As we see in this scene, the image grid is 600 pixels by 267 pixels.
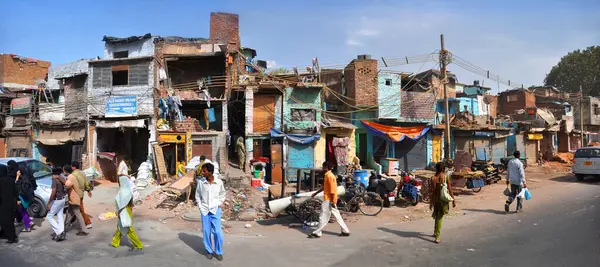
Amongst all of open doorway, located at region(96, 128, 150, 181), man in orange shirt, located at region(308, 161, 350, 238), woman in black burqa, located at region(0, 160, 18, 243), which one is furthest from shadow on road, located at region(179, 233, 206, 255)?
open doorway, located at region(96, 128, 150, 181)

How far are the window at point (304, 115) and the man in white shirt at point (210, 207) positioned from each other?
13857 mm

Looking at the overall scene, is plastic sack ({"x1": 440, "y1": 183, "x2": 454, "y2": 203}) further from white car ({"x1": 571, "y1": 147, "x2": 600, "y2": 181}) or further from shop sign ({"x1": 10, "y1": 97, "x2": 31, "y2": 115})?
shop sign ({"x1": 10, "y1": 97, "x2": 31, "y2": 115})

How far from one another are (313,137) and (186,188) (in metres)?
8.49

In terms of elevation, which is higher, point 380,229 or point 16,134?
point 16,134

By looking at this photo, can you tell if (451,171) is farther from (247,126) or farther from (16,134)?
(16,134)

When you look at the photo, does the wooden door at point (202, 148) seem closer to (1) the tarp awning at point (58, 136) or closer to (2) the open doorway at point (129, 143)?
(2) the open doorway at point (129, 143)

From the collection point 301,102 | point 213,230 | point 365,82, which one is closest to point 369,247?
point 213,230

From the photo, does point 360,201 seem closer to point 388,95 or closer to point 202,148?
point 202,148

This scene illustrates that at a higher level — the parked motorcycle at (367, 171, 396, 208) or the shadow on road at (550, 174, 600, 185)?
the parked motorcycle at (367, 171, 396, 208)

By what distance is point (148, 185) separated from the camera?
15.8 m

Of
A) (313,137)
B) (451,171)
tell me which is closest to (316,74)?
(313,137)

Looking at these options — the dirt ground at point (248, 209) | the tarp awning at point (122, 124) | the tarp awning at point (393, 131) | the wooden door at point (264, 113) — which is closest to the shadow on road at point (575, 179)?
the dirt ground at point (248, 209)

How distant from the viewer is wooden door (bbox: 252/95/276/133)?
19688mm

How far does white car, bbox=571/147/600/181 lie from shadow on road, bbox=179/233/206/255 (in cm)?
1966
